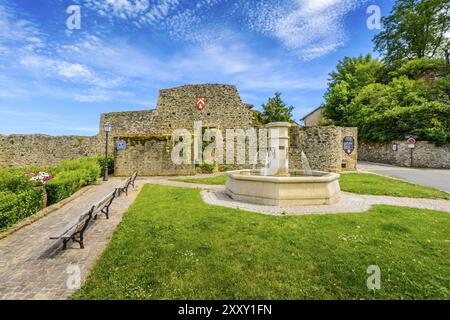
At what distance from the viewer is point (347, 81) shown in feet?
109

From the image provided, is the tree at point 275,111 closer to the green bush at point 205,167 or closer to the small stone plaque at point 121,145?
the green bush at point 205,167

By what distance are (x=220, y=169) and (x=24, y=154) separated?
21.1 metres

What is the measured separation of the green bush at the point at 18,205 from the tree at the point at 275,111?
23.7 m

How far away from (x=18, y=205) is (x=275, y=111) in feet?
83.5

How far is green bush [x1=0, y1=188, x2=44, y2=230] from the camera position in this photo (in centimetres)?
561

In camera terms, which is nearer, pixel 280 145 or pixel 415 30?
pixel 280 145

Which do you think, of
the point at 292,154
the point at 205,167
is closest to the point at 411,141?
the point at 292,154

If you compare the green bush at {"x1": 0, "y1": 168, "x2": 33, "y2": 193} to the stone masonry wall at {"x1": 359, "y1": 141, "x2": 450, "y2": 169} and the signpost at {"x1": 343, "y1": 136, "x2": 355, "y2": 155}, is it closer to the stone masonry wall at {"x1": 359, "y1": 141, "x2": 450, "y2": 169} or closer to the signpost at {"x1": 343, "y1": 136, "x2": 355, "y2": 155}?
the signpost at {"x1": 343, "y1": 136, "x2": 355, "y2": 155}

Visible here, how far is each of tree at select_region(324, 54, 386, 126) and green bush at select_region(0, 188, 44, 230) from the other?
31.2 metres

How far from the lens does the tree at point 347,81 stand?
2959 centimetres
